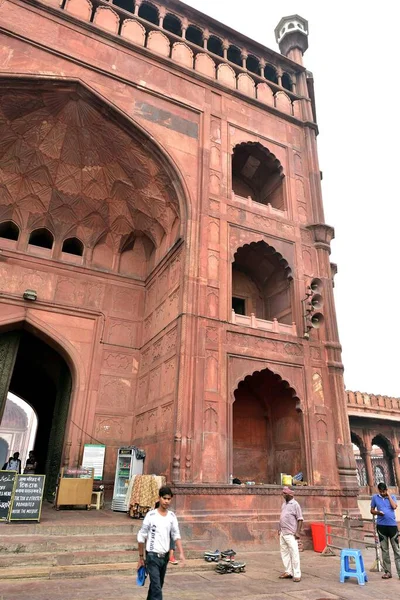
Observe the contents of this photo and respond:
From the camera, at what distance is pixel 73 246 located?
14242 millimetres

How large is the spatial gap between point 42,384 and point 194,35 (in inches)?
589

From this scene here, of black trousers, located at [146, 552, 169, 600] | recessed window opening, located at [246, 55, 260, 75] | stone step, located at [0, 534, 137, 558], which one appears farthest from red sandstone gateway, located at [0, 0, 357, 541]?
black trousers, located at [146, 552, 169, 600]

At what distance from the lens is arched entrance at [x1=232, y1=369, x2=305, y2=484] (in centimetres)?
1098

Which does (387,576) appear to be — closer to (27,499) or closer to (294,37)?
(27,499)

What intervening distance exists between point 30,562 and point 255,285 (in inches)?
391

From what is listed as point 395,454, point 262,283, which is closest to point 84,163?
point 262,283

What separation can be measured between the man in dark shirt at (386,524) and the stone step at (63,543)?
12.8 ft

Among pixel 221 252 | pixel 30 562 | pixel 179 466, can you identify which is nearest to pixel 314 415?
pixel 179 466

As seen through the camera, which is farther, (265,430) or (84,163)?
(84,163)

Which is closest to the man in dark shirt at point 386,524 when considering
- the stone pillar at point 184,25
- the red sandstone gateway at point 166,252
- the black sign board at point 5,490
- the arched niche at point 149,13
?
the red sandstone gateway at point 166,252

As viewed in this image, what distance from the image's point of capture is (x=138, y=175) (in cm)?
1288

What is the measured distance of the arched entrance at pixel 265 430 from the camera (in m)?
11.0

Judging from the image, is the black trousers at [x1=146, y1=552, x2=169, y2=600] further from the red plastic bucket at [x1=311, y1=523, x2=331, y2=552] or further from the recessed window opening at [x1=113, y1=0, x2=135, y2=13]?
the recessed window opening at [x1=113, y1=0, x2=135, y2=13]

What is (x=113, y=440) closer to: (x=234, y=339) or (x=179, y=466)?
(x=179, y=466)
